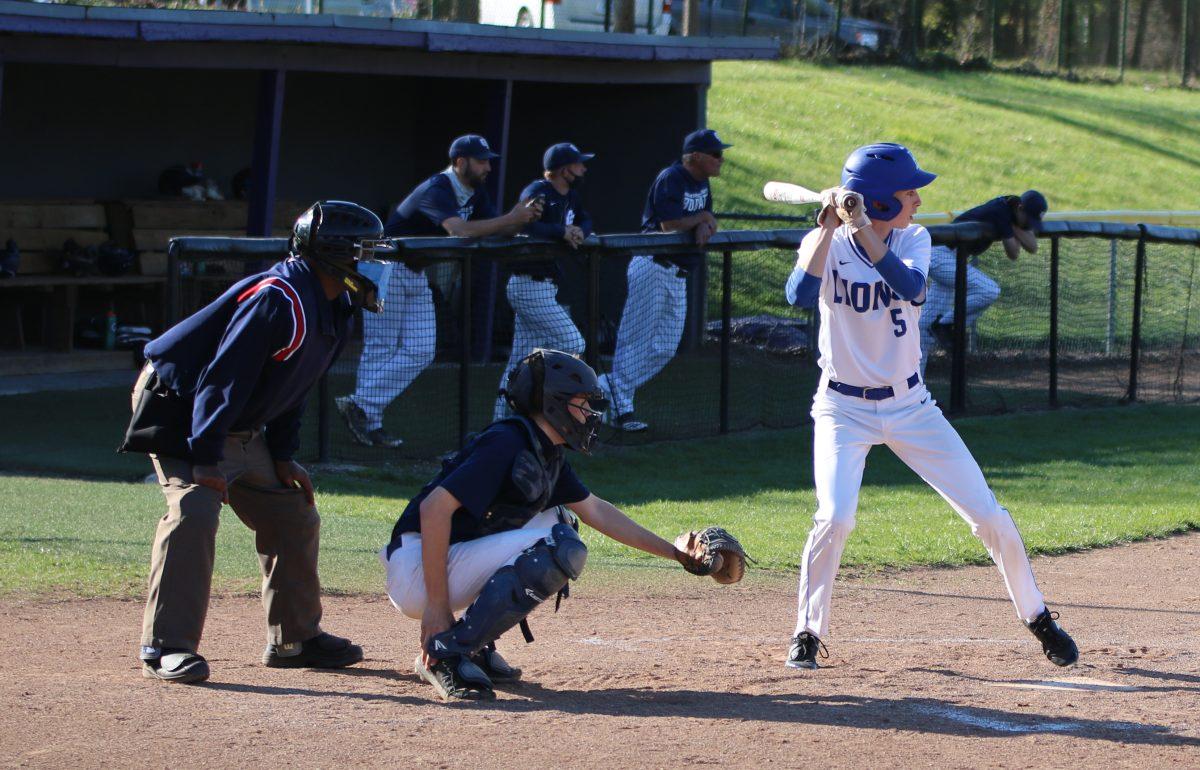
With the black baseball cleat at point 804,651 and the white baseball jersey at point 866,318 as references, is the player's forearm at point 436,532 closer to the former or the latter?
the black baseball cleat at point 804,651

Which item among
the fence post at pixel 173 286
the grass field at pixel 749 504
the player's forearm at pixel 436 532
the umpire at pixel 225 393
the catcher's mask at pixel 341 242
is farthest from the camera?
the fence post at pixel 173 286

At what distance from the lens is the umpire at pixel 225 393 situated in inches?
183

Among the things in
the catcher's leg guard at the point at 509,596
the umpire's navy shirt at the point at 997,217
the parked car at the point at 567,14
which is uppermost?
the parked car at the point at 567,14

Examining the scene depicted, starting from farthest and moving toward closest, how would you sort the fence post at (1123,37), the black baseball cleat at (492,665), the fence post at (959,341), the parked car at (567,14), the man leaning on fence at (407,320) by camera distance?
the fence post at (1123,37)
the parked car at (567,14)
the fence post at (959,341)
the man leaning on fence at (407,320)
the black baseball cleat at (492,665)

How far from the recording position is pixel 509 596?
14.9 ft

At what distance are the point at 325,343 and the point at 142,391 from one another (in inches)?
25.3

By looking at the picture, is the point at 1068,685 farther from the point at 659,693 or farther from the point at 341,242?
the point at 341,242

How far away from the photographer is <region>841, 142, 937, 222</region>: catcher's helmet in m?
5.14

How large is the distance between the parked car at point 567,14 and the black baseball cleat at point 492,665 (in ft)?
31.9

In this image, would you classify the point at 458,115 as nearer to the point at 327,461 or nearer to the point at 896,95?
the point at 327,461

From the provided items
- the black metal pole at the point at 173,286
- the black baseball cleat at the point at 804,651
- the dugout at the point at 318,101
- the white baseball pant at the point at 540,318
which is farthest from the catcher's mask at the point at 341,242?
the dugout at the point at 318,101

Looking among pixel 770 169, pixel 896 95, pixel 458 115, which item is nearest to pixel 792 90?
pixel 896 95

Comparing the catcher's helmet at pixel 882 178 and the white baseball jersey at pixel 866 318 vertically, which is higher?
the catcher's helmet at pixel 882 178

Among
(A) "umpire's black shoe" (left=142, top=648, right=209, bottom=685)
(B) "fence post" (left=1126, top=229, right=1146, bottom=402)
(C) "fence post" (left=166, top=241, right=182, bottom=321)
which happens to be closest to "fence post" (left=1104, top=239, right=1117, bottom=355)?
(B) "fence post" (left=1126, top=229, right=1146, bottom=402)
